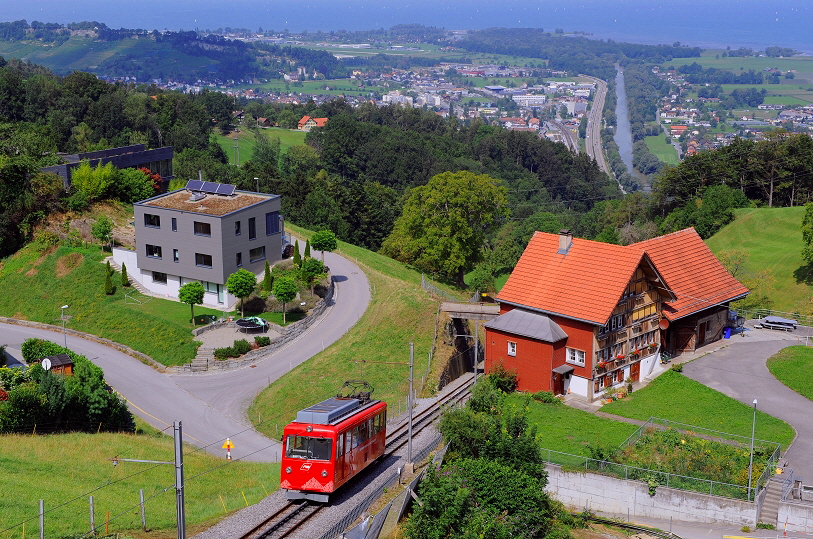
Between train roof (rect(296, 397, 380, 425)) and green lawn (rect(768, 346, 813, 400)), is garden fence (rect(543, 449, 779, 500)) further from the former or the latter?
train roof (rect(296, 397, 380, 425))

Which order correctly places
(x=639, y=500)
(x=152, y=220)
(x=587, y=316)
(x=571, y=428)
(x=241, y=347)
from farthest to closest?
(x=152, y=220) < (x=241, y=347) < (x=587, y=316) < (x=571, y=428) < (x=639, y=500)

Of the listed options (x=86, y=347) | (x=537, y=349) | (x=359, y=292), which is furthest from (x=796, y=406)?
(x=86, y=347)

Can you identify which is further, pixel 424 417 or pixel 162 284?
pixel 162 284

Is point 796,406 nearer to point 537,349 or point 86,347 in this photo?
point 537,349

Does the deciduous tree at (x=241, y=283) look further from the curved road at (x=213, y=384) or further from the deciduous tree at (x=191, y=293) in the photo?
the curved road at (x=213, y=384)

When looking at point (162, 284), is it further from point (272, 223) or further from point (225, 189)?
point (272, 223)

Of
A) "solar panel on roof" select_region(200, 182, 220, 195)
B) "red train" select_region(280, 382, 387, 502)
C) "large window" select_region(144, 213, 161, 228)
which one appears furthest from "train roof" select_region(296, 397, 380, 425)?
"solar panel on roof" select_region(200, 182, 220, 195)

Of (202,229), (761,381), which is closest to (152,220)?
(202,229)

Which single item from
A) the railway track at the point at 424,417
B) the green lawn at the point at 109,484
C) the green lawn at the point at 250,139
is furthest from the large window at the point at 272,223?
the green lawn at the point at 250,139
